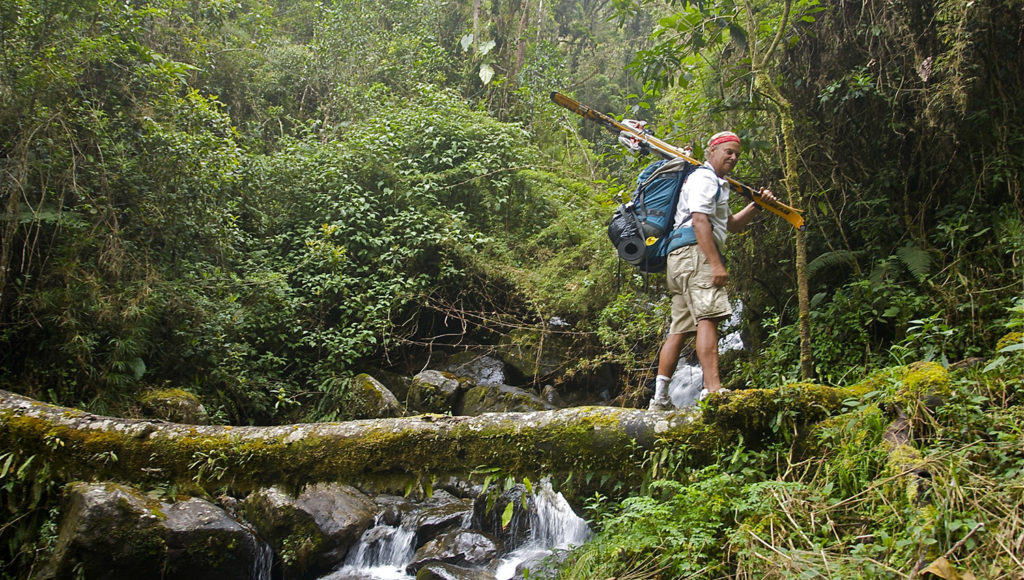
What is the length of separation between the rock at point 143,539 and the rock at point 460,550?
1563 mm

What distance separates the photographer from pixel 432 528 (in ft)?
22.8

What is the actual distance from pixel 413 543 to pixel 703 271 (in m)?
4.27

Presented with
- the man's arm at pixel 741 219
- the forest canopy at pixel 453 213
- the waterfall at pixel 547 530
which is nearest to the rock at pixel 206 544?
the forest canopy at pixel 453 213

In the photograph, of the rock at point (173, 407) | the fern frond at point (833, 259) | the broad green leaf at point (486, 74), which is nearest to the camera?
the fern frond at point (833, 259)

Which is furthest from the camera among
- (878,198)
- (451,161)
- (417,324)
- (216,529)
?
(451,161)

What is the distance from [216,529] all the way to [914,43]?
7798mm

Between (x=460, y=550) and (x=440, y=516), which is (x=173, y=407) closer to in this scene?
(x=440, y=516)

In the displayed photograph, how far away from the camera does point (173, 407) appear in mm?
7492

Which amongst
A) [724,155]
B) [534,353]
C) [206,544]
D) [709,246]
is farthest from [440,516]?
[724,155]

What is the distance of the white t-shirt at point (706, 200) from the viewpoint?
4.73 m

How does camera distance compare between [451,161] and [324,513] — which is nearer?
[324,513]

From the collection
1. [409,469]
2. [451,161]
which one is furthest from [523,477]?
[451,161]

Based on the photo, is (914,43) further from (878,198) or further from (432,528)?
(432,528)

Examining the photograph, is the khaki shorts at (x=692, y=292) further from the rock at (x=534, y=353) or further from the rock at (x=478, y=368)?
the rock at (x=478, y=368)
